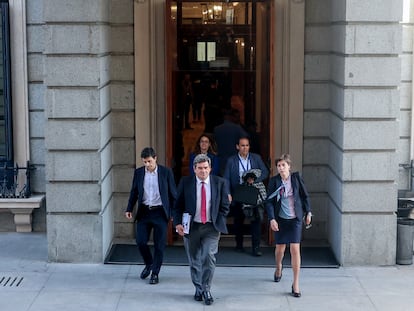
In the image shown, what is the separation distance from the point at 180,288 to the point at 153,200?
49.4 inches

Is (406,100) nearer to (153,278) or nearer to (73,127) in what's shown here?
(153,278)

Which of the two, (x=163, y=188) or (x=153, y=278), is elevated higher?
(x=163, y=188)

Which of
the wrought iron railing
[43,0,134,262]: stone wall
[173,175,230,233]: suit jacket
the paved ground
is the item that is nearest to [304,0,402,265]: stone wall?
the paved ground

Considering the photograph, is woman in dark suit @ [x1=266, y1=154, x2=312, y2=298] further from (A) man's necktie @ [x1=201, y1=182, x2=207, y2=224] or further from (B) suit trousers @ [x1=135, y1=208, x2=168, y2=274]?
(B) suit trousers @ [x1=135, y1=208, x2=168, y2=274]

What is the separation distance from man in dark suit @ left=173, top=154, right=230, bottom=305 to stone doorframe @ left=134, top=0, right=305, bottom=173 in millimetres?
3011

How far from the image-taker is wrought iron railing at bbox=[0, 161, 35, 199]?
546 inches

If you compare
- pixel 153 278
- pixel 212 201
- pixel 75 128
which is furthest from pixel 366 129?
pixel 75 128

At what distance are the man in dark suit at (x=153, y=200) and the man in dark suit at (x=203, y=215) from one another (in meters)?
0.66

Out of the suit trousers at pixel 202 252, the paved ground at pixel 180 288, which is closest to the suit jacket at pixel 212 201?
the suit trousers at pixel 202 252

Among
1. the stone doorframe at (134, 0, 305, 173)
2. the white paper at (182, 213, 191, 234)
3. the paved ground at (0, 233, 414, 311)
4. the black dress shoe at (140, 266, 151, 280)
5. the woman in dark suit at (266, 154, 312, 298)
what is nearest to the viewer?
the white paper at (182, 213, 191, 234)

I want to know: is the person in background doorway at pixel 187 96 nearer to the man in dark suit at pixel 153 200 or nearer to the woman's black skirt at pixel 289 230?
the man in dark suit at pixel 153 200

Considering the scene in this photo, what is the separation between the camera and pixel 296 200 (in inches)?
433

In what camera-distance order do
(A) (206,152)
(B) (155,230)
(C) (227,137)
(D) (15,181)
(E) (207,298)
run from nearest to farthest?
(E) (207,298)
(B) (155,230)
(A) (206,152)
(C) (227,137)
(D) (15,181)

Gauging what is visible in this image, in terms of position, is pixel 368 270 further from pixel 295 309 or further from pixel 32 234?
pixel 32 234
